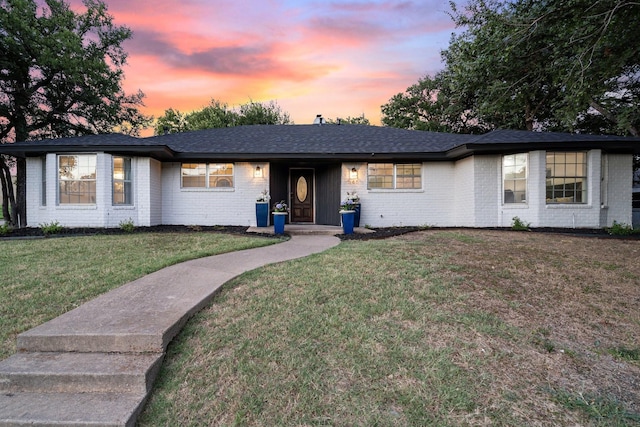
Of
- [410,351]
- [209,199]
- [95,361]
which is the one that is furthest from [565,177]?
[95,361]

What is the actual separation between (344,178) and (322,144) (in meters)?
1.51

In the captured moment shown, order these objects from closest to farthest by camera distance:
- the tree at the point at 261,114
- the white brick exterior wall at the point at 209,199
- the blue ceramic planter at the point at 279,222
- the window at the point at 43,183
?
the blue ceramic planter at the point at 279,222 → the window at the point at 43,183 → the white brick exterior wall at the point at 209,199 → the tree at the point at 261,114

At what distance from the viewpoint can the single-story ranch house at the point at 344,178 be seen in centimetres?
919

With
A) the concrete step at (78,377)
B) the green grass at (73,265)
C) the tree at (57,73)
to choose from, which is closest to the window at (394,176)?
A: the green grass at (73,265)

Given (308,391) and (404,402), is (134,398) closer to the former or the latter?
(308,391)

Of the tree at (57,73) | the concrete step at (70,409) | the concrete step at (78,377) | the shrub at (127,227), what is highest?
the tree at (57,73)

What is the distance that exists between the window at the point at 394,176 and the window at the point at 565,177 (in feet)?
12.5

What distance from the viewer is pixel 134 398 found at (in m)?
2.12

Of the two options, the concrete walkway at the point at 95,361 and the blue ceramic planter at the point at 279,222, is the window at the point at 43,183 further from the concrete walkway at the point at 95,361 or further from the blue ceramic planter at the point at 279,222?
the concrete walkway at the point at 95,361

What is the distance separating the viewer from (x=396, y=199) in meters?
10.8

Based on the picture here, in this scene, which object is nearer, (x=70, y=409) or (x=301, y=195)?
(x=70, y=409)

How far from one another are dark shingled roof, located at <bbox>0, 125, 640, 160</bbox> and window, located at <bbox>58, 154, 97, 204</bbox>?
393 mm

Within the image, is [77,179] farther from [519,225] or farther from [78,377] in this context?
[519,225]

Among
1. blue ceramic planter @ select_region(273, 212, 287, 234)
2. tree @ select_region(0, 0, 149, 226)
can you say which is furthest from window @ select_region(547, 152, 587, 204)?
tree @ select_region(0, 0, 149, 226)
